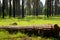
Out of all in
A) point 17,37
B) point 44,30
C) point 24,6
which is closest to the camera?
point 17,37

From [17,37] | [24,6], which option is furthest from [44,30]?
[24,6]

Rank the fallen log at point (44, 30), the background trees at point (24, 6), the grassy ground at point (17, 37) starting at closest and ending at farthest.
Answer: the grassy ground at point (17, 37) → the fallen log at point (44, 30) → the background trees at point (24, 6)

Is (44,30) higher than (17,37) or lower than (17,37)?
higher

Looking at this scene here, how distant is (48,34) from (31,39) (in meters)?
1.40

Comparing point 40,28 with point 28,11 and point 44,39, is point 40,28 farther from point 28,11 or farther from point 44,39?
point 28,11

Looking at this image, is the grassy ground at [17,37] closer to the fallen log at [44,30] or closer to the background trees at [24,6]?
the fallen log at [44,30]

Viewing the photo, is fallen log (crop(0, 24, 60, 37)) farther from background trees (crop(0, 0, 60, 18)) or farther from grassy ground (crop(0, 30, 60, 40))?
background trees (crop(0, 0, 60, 18))

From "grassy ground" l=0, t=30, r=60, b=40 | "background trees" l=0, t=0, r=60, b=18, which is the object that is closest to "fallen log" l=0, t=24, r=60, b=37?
"grassy ground" l=0, t=30, r=60, b=40

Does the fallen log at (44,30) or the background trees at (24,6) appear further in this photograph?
the background trees at (24,6)

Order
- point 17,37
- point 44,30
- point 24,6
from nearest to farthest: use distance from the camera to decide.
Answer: point 17,37
point 44,30
point 24,6

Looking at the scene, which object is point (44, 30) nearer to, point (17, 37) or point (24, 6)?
point (17, 37)

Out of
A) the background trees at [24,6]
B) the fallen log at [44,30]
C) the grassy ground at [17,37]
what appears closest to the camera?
the grassy ground at [17,37]

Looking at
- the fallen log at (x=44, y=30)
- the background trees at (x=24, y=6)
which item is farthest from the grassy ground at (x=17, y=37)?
the background trees at (x=24, y=6)

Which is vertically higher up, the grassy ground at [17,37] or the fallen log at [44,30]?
the fallen log at [44,30]
